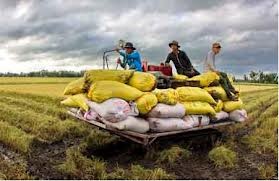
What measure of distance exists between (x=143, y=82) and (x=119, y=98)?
47cm

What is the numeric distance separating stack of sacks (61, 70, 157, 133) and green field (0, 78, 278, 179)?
1.88 ft

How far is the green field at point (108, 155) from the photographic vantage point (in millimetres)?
5305

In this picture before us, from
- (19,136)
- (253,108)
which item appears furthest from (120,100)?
(253,108)

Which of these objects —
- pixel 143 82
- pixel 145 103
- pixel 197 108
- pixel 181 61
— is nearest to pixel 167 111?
pixel 145 103

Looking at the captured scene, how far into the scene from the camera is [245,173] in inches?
226

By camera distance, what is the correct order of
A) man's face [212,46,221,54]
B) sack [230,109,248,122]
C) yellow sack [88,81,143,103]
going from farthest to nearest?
man's face [212,46,221,54] → sack [230,109,248,122] → yellow sack [88,81,143,103]

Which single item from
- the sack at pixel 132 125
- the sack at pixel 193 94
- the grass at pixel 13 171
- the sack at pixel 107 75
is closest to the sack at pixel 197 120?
the sack at pixel 193 94

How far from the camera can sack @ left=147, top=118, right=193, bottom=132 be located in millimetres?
5770

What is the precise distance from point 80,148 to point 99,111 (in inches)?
44.1

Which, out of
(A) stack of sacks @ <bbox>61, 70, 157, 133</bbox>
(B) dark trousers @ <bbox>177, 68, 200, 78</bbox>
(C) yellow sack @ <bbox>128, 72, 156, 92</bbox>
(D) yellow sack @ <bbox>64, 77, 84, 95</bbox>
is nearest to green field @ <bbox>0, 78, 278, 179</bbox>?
(A) stack of sacks @ <bbox>61, 70, 157, 133</bbox>

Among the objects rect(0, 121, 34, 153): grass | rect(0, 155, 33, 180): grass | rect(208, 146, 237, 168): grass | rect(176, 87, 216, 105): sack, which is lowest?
rect(208, 146, 237, 168): grass

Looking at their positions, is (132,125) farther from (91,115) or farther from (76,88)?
(76,88)

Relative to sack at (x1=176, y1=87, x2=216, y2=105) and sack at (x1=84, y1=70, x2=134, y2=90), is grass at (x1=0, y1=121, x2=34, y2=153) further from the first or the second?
sack at (x1=176, y1=87, x2=216, y2=105)

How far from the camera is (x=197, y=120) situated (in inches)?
254
